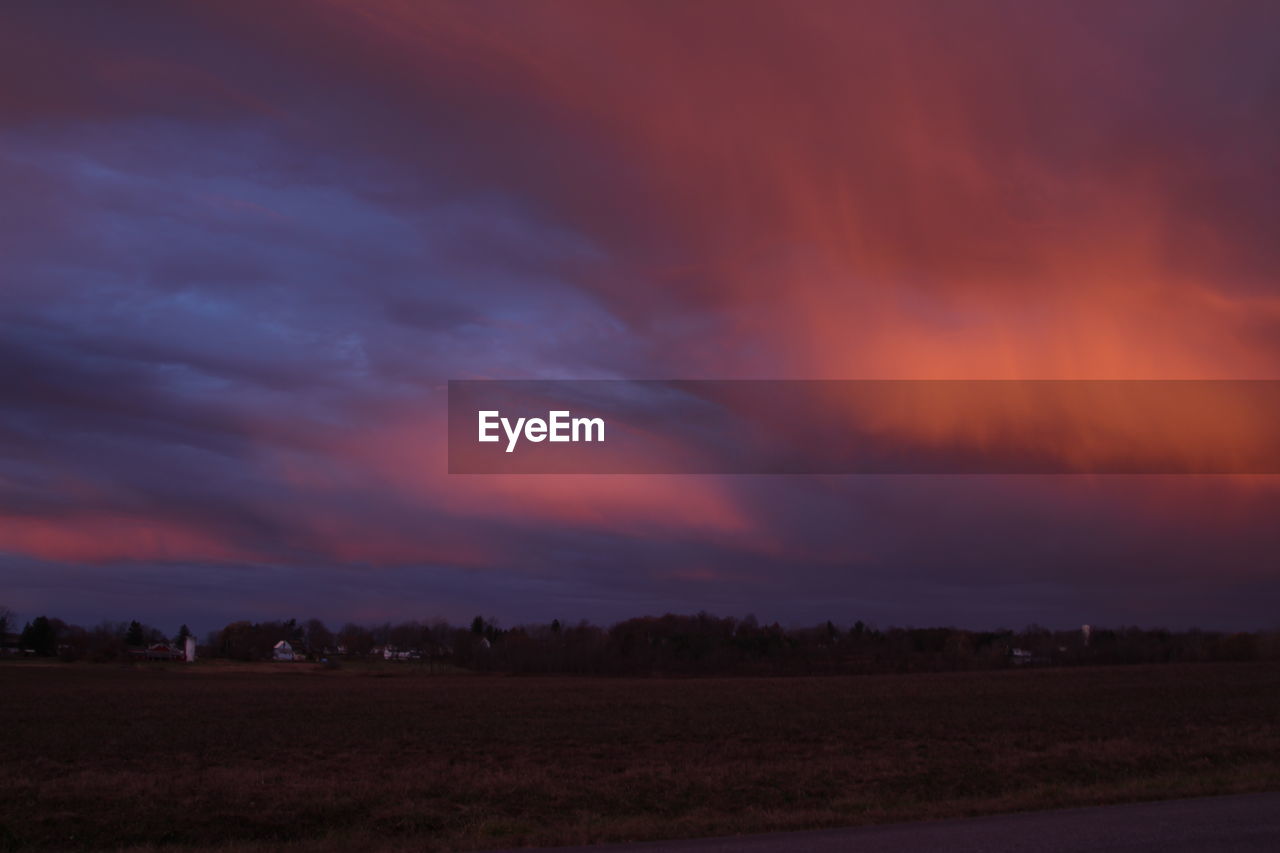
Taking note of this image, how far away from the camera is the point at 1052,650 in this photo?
481 feet

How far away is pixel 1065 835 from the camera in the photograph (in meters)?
11.0

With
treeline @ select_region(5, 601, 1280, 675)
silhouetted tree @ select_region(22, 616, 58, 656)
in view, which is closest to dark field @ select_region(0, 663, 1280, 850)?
treeline @ select_region(5, 601, 1280, 675)

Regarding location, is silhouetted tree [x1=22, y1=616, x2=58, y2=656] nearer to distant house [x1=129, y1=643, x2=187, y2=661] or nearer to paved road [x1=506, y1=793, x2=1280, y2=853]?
distant house [x1=129, y1=643, x2=187, y2=661]

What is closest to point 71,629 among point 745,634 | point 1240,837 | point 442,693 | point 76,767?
point 745,634

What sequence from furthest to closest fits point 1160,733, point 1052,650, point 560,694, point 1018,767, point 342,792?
1. point 1052,650
2. point 560,694
3. point 1160,733
4. point 1018,767
5. point 342,792

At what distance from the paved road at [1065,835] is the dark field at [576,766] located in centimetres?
178

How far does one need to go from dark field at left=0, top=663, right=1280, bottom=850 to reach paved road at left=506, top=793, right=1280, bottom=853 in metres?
1.78

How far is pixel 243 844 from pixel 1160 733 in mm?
27807

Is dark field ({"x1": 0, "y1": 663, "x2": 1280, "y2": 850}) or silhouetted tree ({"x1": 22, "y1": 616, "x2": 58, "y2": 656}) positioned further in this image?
silhouetted tree ({"x1": 22, "y1": 616, "x2": 58, "y2": 656})

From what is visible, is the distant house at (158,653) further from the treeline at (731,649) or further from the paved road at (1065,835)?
the paved road at (1065,835)

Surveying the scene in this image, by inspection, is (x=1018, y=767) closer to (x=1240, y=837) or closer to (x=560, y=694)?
(x=1240, y=837)

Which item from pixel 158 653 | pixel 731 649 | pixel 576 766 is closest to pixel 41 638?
pixel 158 653

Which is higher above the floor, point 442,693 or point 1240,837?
point 1240,837

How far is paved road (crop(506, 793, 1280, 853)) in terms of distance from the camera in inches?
411
